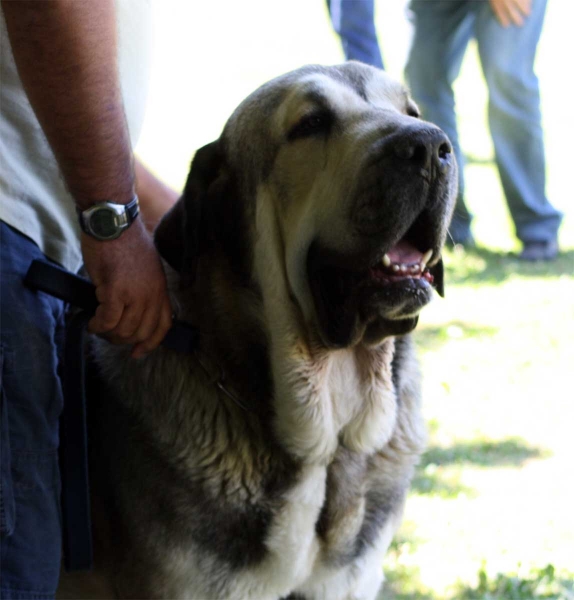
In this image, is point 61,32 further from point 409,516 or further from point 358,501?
point 409,516

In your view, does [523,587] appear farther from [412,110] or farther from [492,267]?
[492,267]

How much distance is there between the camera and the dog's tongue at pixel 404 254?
252 centimetres

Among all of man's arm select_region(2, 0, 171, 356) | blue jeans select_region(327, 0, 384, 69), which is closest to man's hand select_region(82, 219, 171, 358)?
man's arm select_region(2, 0, 171, 356)

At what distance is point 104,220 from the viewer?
2.43 m

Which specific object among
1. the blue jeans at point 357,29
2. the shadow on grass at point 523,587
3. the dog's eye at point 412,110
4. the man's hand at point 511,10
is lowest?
the shadow on grass at point 523,587

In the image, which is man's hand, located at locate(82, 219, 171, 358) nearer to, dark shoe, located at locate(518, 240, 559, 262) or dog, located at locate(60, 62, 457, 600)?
dog, located at locate(60, 62, 457, 600)

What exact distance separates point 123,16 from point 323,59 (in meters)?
10.2

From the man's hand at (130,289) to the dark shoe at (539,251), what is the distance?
5.07m

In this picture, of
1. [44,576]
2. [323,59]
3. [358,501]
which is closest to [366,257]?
[358,501]

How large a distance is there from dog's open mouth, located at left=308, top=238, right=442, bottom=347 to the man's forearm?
574 mm

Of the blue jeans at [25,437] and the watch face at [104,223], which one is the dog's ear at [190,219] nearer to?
the watch face at [104,223]

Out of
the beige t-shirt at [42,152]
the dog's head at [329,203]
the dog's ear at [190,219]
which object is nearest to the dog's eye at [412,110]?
the dog's head at [329,203]

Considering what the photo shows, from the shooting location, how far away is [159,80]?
43.5 ft

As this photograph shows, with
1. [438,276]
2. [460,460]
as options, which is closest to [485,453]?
[460,460]
